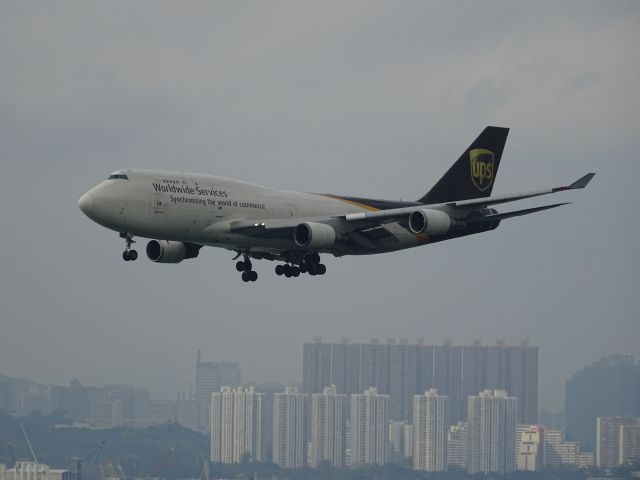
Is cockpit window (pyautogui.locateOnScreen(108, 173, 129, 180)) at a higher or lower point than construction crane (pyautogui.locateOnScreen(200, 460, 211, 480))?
higher

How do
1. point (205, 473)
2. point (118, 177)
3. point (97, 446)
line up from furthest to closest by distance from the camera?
point (205, 473)
point (97, 446)
point (118, 177)

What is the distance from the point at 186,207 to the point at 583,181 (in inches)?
768

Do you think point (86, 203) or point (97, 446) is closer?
point (86, 203)

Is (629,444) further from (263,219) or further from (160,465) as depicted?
(263,219)

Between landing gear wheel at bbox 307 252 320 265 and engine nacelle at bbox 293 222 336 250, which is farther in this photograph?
landing gear wheel at bbox 307 252 320 265

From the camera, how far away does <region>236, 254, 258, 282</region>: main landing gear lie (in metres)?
71.8

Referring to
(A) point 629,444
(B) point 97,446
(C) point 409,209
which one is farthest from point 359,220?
(A) point 629,444

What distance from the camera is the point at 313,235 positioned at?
67125mm

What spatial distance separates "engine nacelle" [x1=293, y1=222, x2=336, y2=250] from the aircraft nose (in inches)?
420

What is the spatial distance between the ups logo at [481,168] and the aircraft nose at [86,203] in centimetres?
2519

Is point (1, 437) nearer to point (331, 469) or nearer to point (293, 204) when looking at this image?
point (331, 469)

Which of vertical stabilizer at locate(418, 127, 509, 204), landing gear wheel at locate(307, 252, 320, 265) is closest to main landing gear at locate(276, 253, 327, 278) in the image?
landing gear wheel at locate(307, 252, 320, 265)

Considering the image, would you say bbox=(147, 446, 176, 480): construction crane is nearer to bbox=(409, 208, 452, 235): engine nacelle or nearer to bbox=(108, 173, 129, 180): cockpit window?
bbox=(409, 208, 452, 235): engine nacelle

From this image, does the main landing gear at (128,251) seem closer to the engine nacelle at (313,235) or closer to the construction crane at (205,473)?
the engine nacelle at (313,235)
